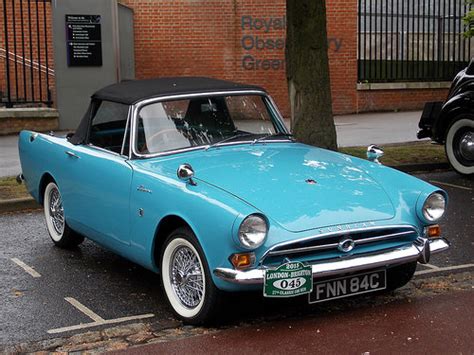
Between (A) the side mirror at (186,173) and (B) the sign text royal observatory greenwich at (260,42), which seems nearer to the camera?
(A) the side mirror at (186,173)

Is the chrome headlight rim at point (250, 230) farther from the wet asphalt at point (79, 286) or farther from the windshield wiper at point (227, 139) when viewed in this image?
the windshield wiper at point (227, 139)

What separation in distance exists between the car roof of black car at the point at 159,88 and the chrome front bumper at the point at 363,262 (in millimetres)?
2044

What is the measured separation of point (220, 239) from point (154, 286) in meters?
1.50

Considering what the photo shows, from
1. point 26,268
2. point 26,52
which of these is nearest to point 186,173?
point 26,268

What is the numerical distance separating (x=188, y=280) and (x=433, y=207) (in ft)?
5.68

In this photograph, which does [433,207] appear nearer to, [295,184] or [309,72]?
[295,184]

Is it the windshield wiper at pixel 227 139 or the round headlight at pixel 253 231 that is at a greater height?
the windshield wiper at pixel 227 139

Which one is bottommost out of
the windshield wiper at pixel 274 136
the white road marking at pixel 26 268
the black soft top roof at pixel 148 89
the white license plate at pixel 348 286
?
the white road marking at pixel 26 268

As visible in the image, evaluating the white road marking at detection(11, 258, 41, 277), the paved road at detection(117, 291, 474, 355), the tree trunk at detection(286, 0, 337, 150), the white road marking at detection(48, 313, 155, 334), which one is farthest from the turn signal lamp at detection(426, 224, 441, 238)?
the tree trunk at detection(286, 0, 337, 150)

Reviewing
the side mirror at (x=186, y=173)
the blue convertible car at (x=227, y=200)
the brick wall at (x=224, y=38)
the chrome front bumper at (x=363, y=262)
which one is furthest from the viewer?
the brick wall at (x=224, y=38)

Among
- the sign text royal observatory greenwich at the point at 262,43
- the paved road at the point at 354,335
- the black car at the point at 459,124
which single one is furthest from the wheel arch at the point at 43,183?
the sign text royal observatory greenwich at the point at 262,43

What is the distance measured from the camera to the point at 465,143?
427 inches

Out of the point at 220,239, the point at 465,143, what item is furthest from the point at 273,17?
the point at 220,239

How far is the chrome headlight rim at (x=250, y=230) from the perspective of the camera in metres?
4.52
